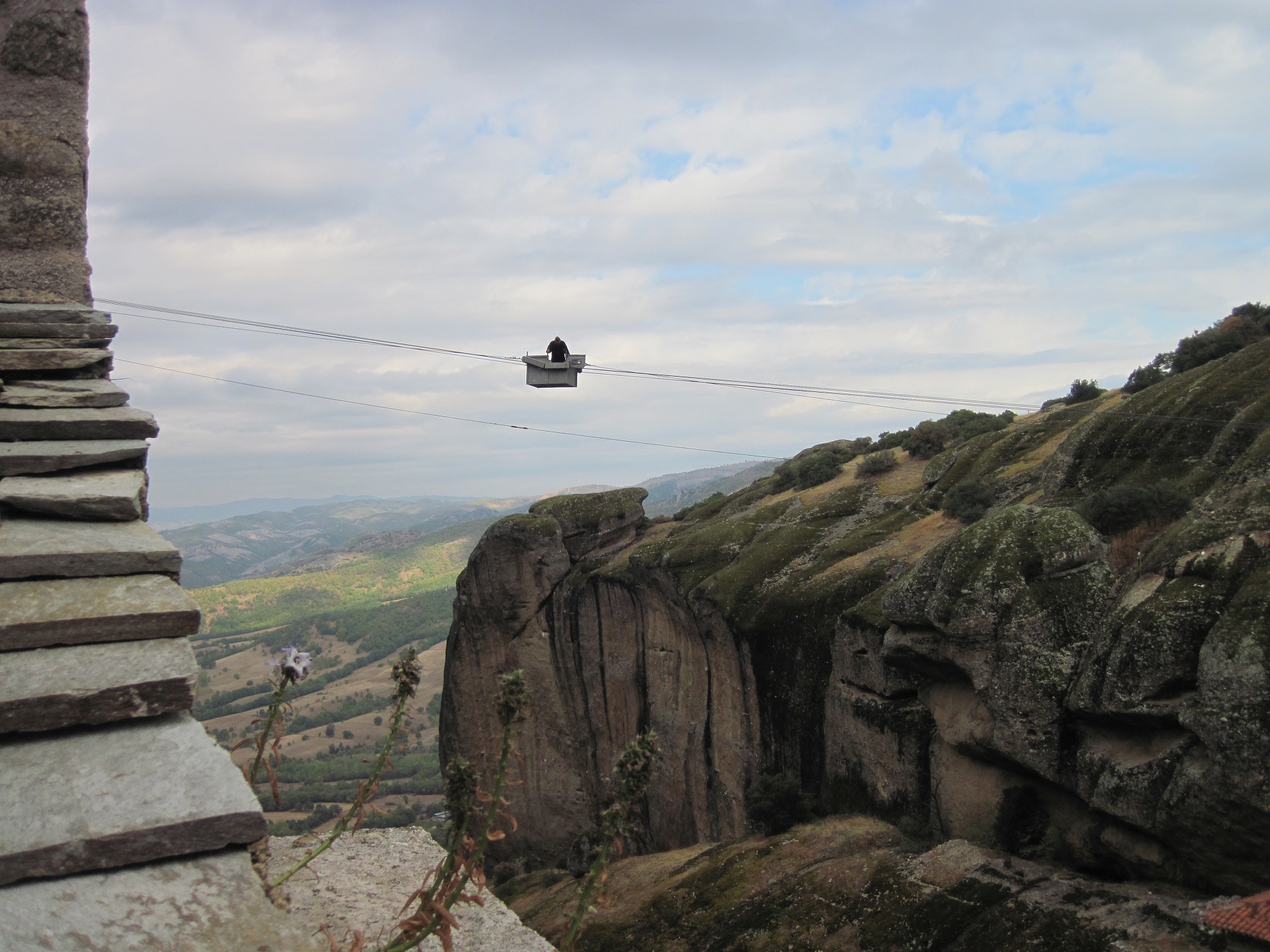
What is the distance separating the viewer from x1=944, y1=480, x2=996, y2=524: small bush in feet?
88.2

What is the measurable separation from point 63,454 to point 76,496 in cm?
68

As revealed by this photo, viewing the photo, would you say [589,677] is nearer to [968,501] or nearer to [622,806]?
[968,501]

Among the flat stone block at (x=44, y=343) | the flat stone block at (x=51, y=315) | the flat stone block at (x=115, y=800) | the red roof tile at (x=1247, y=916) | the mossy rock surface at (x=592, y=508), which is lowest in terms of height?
the red roof tile at (x=1247, y=916)

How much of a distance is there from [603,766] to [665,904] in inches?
629

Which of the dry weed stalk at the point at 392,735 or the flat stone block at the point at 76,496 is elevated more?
the flat stone block at the point at 76,496

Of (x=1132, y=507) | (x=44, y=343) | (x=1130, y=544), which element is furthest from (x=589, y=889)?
(x=1132, y=507)

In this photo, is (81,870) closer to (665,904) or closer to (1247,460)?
(1247,460)

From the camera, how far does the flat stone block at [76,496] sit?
4176mm

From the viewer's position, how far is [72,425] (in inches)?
211

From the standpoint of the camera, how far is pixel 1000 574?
63.3 feet

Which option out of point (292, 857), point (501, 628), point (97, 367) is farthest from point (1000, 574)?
point (501, 628)

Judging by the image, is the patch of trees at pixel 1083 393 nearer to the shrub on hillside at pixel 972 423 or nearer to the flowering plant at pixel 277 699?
the shrub on hillside at pixel 972 423

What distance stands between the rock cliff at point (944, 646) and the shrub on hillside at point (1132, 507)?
41 centimetres

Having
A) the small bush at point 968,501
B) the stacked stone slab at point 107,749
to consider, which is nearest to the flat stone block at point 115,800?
the stacked stone slab at point 107,749
